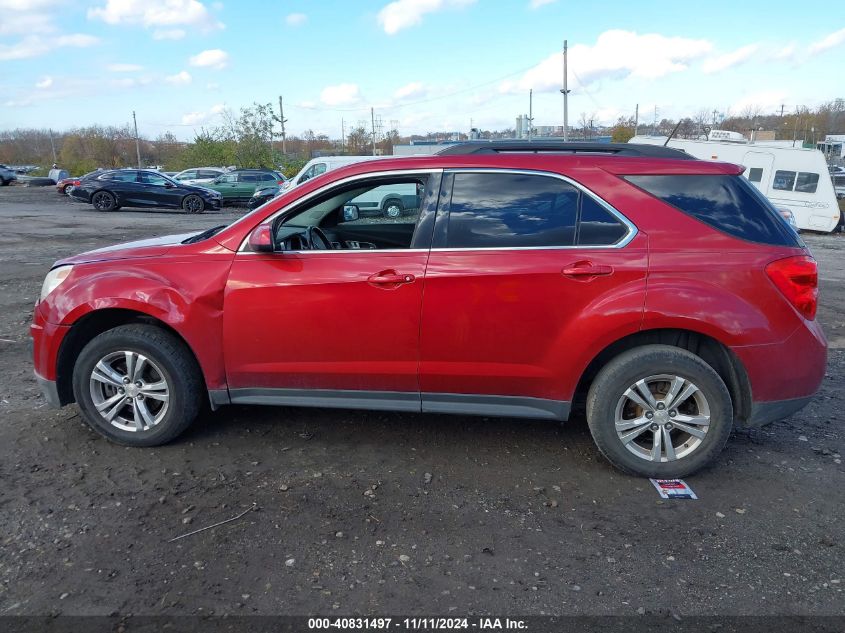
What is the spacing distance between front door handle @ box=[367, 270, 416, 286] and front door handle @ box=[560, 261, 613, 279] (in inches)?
34.0

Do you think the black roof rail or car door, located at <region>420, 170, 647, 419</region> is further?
the black roof rail

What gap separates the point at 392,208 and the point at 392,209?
1cm

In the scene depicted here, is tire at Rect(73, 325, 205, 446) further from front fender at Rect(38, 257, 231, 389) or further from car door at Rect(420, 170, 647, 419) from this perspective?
car door at Rect(420, 170, 647, 419)

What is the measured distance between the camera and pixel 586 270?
12.0 feet

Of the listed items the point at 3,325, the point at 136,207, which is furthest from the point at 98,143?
the point at 3,325

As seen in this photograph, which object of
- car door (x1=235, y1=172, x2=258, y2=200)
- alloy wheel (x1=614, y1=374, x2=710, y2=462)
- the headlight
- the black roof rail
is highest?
the black roof rail

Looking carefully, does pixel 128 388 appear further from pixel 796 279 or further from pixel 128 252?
pixel 796 279

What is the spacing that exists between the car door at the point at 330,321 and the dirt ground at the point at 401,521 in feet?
1.57

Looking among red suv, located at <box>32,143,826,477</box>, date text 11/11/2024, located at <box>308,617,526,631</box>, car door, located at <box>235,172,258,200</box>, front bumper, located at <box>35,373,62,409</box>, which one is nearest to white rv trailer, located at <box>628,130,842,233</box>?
car door, located at <box>235,172,258,200</box>

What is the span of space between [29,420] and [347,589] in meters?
Answer: 3.02

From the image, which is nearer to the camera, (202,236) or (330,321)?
(330,321)

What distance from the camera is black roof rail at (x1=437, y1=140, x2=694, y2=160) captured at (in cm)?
399

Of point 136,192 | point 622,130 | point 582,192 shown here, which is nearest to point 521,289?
→ point 582,192

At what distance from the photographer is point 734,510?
3.52 meters
